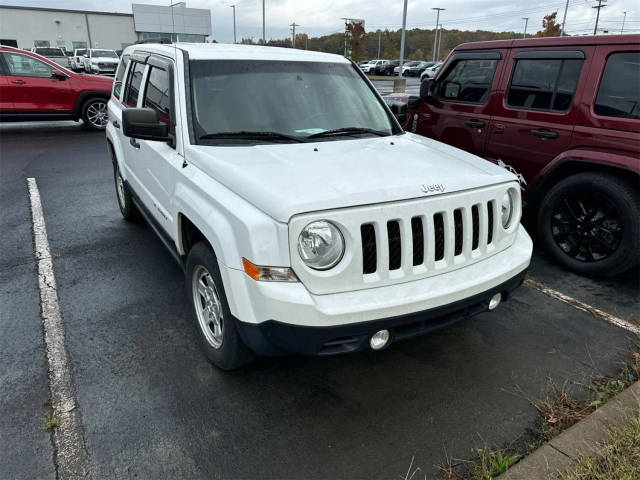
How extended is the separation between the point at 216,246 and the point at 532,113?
144 inches

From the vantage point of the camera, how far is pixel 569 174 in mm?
4562

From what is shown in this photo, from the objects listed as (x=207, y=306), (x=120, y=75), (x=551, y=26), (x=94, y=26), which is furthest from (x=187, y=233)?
(x=94, y=26)

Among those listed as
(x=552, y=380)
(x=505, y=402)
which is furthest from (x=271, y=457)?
(x=552, y=380)

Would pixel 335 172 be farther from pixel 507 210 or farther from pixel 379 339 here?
pixel 507 210

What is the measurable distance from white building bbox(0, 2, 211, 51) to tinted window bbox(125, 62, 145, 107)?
2328 inches

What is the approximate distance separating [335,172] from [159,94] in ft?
6.25

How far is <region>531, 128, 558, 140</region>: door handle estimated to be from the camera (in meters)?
4.52

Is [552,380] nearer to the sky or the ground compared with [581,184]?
nearer to the ground

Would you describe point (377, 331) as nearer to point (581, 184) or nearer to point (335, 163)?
point (335, 163)

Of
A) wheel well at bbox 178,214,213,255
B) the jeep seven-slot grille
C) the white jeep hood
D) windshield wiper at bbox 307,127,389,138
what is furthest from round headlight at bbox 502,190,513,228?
wheel well at bbox 178,214,213,255

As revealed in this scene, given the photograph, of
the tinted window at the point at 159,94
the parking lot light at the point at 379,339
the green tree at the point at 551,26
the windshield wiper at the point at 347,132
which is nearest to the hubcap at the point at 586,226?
the windshield wiper at the point at 347,132

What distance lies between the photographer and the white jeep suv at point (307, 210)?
7.64 feet

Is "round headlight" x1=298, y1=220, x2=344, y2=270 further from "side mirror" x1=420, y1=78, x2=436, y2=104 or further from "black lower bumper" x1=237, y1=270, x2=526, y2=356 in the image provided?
"side mirror" x1=420, y1=78, x2=436, y2=104

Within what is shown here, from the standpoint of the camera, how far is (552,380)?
10.0 ft
